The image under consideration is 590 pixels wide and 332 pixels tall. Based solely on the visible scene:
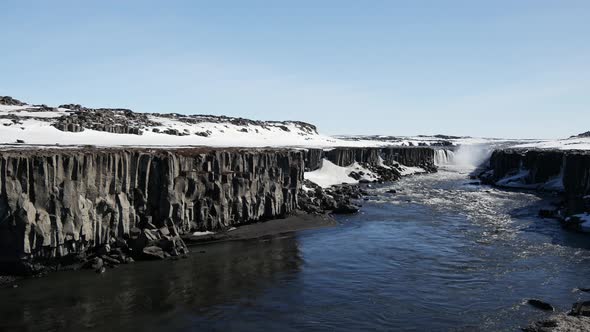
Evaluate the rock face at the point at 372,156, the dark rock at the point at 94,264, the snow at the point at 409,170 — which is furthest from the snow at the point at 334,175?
the dark rock at the point at 94,264

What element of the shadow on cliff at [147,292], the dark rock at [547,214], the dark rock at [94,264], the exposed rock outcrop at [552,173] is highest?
the exposed rock outcrop at [552,173]

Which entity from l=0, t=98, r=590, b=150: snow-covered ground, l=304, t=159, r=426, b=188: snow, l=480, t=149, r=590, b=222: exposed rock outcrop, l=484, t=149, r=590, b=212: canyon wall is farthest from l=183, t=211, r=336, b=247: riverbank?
l=484, t=149, r=590, b=212: canyon wall

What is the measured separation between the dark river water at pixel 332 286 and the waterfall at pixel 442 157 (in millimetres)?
100796

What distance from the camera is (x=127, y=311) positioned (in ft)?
87.8

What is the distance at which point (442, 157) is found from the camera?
501 ft

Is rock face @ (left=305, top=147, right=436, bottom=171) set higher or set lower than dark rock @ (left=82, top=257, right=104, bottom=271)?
higher

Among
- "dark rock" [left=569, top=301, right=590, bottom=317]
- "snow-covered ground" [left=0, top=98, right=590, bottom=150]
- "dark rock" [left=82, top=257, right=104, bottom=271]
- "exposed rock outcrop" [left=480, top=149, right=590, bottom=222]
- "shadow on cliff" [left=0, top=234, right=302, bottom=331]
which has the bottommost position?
"shadow on cliff" [left=0, top=234, right=302, bottom=331]

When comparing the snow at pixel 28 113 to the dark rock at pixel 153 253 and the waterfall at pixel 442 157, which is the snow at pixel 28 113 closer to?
the dark rock at pixel 153 253

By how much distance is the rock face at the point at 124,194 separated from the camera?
31.0 metres

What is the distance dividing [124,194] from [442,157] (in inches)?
5012

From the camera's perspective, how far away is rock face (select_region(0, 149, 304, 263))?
1222 inches

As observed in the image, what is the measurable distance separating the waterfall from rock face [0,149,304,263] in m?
101

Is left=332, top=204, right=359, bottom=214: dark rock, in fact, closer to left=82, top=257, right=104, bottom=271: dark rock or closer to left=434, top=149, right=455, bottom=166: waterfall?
left=82, top=257, right=104, bottom=271: dark rock

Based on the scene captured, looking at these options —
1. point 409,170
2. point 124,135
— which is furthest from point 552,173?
point 124,135
